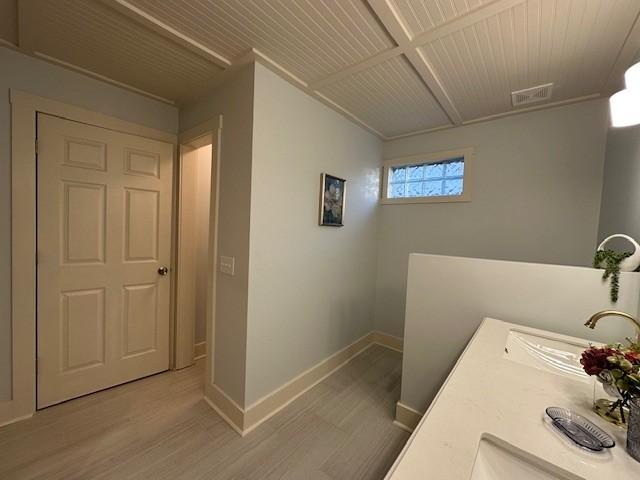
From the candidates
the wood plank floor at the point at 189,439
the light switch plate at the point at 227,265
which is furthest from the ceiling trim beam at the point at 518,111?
the wood plank floor at the point at 189,439

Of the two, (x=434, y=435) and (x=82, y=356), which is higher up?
(x=434, y=435)

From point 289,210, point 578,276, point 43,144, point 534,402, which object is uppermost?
point 43,144

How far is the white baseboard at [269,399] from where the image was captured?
5.55 feet

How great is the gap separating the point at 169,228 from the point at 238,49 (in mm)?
1528

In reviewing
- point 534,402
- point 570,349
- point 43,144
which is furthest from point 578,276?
point 43,144

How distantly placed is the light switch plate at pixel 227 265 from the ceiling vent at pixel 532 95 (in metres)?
2.37

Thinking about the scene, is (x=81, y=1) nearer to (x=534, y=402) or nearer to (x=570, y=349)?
(x=534, y=402)

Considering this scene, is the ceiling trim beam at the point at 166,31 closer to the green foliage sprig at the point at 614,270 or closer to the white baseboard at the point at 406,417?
the green foliage sprig at the point at 614,270

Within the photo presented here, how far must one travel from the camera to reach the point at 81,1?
3.92 ft

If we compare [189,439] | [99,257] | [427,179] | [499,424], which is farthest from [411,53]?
[189,439]

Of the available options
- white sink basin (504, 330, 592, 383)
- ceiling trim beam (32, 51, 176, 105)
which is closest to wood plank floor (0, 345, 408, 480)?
white sink basin (504, 330, 592, 383)

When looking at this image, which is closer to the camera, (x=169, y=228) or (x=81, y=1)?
(x=81, y=1)

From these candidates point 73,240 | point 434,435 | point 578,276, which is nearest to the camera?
point 434,435

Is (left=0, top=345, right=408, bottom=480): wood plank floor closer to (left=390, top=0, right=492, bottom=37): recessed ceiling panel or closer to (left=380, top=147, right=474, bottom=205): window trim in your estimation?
(left=380, top=147, right=474, bottom=205): window trim
